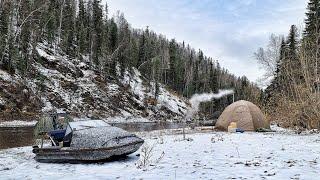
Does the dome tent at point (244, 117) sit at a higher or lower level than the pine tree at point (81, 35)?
lower

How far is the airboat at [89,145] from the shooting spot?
13.8 meters

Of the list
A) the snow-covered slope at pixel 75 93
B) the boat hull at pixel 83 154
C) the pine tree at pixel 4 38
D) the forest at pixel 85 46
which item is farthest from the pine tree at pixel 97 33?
A: the boat hull at pixel 83 154

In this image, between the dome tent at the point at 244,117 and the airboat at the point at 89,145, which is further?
the dome tent at the point at 244,117

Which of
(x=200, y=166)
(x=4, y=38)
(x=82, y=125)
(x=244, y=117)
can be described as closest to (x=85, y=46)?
(x=4, y=38)

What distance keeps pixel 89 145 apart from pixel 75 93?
192ft

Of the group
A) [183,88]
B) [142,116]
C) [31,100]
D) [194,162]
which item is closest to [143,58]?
[183,88]

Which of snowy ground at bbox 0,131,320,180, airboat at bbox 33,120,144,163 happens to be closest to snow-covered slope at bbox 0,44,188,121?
airboat at bbox 33,120,144,163

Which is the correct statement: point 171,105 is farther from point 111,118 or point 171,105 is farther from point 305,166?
point 305,166

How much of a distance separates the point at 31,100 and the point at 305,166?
52030mm

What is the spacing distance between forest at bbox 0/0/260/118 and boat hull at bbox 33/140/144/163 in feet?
97.9

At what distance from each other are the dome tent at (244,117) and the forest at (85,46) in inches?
463

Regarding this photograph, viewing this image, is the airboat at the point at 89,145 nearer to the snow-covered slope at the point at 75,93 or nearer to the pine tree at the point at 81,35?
the snow-covered slope at the point at 75,93

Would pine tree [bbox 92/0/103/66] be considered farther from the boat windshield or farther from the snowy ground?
the snowy ground

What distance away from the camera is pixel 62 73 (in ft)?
247
